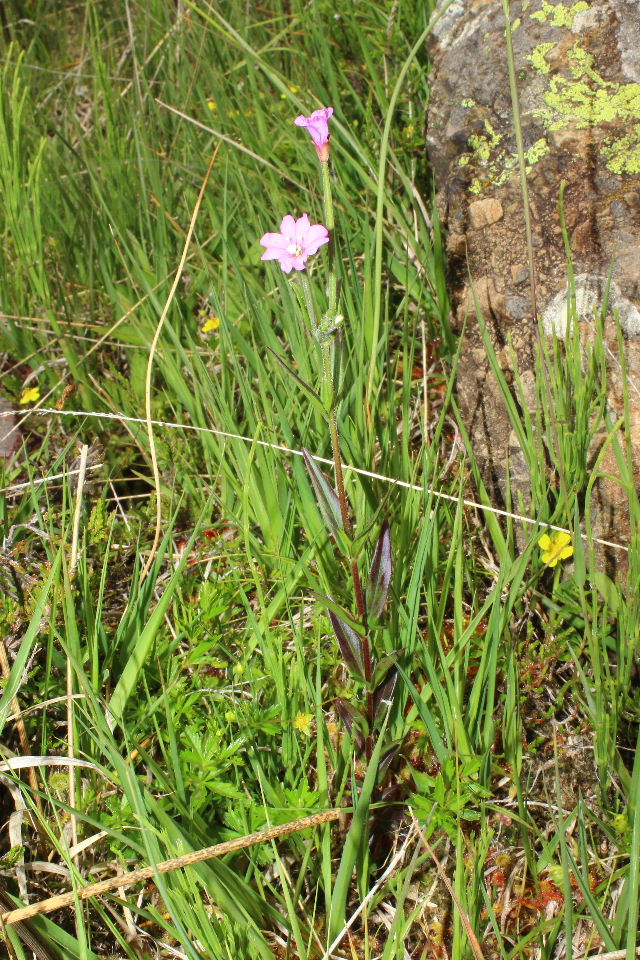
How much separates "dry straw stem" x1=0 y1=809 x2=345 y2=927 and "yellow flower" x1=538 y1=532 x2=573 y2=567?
2.27 ft

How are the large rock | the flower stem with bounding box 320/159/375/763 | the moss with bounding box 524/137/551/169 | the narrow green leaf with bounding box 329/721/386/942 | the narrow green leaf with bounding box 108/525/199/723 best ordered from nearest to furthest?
1. the flower stem with bounding box 320/159/375/763
2. the narrow green leaf with bounding box 329/721/386/942
3. the narrow green leaf with bounding box 108/525/199/723
4. the large rock
5. the moss with bounding box 524/137/551/169

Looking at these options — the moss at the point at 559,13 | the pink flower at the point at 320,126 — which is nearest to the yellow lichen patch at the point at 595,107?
the moss at the point at 559,13

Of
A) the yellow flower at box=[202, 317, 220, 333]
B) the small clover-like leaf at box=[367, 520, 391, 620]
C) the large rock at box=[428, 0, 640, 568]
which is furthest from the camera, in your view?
the yellow flower at box=[202, 317, 220, 333]

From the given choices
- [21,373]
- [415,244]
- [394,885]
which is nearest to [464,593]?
[394,885]

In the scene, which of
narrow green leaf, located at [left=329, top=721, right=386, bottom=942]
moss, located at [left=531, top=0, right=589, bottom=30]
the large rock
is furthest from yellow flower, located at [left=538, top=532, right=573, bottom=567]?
moss, located at [left=531, top=0, right=589, bottom=30]

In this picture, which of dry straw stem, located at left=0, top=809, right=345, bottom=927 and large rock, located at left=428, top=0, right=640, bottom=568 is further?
large rock, located at left=428, top=0, right=640, bottom=568

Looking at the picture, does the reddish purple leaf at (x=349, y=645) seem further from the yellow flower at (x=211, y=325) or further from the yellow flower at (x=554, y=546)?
the yellow flower at (x=211, y=325)

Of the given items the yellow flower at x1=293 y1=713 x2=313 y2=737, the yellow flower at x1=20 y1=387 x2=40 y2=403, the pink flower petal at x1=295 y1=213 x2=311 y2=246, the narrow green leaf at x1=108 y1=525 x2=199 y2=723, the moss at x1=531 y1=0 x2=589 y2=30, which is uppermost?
the moss at x1=531 y1=0 x2=589 y2=30

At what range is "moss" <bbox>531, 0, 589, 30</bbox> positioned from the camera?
6.28 ft

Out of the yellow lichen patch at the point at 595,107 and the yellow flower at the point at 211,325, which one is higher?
the yellow lichen patch at the point at 595,107

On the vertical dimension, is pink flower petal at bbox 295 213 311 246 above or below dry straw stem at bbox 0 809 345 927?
above

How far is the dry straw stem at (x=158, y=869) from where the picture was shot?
1146 millimetres

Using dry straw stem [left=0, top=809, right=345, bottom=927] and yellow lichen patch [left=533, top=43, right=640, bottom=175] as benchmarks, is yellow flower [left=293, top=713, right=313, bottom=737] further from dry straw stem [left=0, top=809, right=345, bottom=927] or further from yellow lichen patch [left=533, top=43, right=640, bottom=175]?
yellow lichen patch [left=533, top=43, right=640, bottom=175]

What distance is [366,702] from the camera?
4.60 feet
